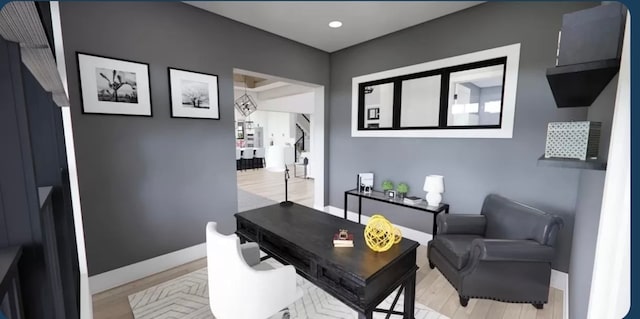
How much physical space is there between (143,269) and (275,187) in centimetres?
400

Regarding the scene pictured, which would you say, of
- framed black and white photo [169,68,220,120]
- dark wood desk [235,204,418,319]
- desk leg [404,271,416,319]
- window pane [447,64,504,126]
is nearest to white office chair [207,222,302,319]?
dark wood desk [235,204,418,319]

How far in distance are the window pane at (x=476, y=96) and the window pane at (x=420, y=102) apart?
0.59ft

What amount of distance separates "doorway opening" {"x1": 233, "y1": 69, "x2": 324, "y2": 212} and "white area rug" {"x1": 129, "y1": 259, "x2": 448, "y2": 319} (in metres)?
1.17

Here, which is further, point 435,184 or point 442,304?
point 435,184

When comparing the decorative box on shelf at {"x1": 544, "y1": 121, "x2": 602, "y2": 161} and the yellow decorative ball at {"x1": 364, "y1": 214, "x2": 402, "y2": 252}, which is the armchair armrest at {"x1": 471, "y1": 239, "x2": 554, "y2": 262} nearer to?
the yellow decorative ball at {"x1": 364, "y1": 214, "x2": 402, "y2": 252}

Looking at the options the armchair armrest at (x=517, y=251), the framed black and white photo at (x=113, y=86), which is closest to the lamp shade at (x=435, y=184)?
the armchair armrest at (x=517, y=251)

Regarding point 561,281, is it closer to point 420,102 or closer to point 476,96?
point 476,96

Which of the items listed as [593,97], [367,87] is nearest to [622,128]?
[593,97]

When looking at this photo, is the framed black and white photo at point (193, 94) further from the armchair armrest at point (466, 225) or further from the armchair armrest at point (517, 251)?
the armchair armrest at point (517, 251)

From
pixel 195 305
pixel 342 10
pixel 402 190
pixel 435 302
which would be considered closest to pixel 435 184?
pixel 402 190

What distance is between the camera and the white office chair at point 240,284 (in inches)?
54.5

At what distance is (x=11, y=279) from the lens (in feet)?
2.35

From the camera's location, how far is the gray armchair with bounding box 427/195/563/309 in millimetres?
1894

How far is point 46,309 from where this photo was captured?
2.96ft
